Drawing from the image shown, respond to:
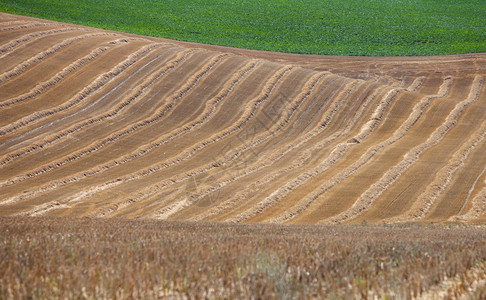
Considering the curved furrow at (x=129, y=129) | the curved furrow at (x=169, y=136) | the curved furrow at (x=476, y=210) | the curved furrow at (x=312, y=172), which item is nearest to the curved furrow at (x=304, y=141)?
the curved furrow at (x=312, y=172)

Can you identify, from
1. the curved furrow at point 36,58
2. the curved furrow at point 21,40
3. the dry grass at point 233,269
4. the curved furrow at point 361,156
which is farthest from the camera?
the curved furrow at point 21,40

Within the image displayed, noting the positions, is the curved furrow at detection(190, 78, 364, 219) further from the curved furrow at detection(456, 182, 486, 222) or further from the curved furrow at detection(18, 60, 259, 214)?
the curved furrow at detection(456, 182, 486, 222)

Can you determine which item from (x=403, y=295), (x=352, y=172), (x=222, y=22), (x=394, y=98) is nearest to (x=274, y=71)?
(x=394, y=98)

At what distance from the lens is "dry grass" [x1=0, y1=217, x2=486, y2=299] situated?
5348 millimetres

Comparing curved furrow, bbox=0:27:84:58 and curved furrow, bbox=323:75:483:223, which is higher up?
curved furrow, bbox=0:27:84:58

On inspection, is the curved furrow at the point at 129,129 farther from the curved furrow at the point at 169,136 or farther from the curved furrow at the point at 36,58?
the curved furrow at the point at 36,58

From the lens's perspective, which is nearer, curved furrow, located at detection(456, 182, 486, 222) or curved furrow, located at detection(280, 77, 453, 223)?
curved furrow, located at detection(456, 182, 486, 222)

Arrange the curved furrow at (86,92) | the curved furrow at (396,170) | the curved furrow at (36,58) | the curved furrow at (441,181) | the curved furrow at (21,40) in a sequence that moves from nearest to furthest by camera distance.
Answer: the curved furrow at (441,181), the curved furrow at (396,170), the curved furrow at (86,92), the curved furrow at (36,58), the curved furrow at (21,40)

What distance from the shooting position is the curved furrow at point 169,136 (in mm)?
22038

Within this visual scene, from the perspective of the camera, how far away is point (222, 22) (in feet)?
207

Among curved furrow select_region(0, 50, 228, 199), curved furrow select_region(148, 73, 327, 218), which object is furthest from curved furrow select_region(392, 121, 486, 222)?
curved furrow select_region(0, 50, 228, 199)

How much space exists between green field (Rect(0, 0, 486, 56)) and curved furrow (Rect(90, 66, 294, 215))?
60.0ft

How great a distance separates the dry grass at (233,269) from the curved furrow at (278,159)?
11.4 m

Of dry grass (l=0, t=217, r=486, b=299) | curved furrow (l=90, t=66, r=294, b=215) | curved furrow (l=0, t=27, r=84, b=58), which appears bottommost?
curved furrow (l=90, t=66, r=294, b=215)
